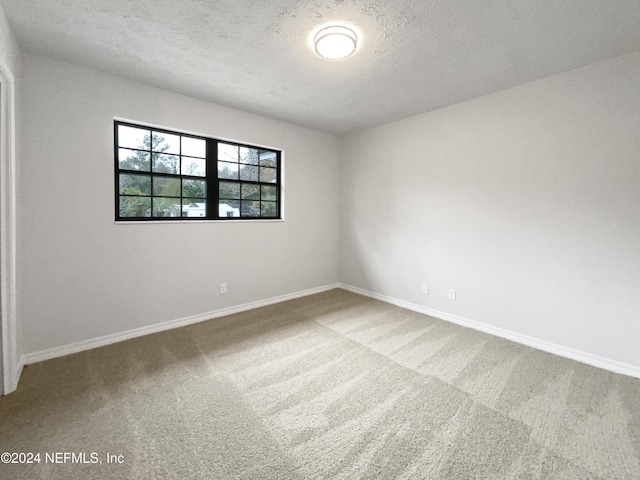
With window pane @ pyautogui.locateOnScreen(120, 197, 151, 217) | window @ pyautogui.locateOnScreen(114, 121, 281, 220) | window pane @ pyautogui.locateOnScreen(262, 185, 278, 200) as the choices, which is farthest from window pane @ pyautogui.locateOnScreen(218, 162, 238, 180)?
window pane @ pyautogui.locateOnScreen(120, 197, 151, 217)

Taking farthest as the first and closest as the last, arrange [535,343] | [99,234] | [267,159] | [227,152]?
[267,159] → [227,152] → [535,343] → [99,234]

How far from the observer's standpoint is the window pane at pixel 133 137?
2.74 metres

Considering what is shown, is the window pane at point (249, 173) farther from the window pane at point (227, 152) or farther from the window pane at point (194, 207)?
the window pane at point (194, 207)

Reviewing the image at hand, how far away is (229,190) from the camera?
11.6 ft

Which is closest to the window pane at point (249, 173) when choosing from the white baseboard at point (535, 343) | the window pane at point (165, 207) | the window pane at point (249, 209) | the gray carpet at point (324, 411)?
the window pane at point (249, 209)

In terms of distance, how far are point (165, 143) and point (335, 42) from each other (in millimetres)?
2085

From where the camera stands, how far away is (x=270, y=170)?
3.92m

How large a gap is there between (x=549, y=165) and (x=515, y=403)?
211cm

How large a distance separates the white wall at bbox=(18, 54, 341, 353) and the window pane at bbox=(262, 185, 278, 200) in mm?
436

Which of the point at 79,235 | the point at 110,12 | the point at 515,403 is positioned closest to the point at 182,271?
the point at 79,235

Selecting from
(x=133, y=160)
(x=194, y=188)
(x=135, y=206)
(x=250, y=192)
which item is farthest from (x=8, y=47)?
(x=250, y=192)

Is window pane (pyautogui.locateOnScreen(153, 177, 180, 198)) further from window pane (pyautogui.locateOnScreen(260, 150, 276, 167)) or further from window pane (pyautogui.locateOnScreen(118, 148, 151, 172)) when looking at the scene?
window pane (pyautogui.locateOnScreen(260, 150, 276, 167))

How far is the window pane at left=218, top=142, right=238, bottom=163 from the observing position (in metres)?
3.41

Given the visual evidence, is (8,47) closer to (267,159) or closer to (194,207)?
(194,207)
